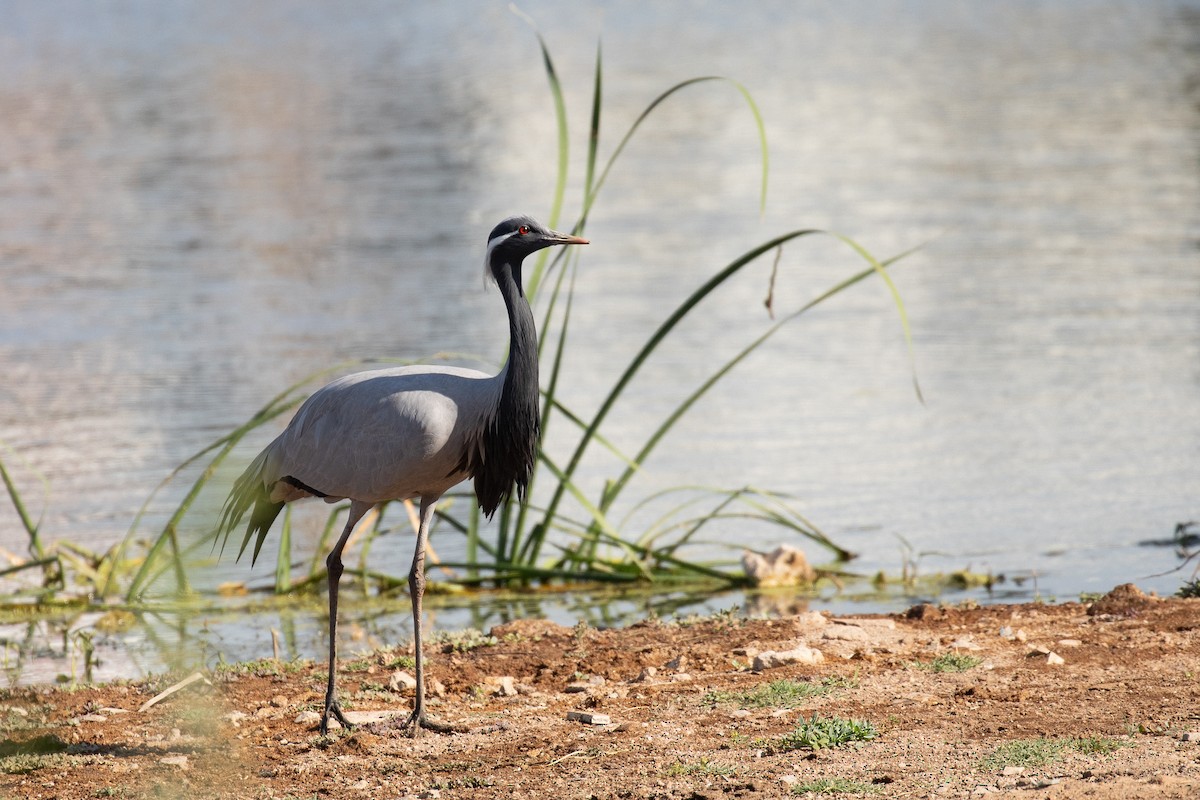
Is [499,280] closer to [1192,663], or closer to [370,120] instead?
[1192,663]

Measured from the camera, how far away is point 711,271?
15.7 meters

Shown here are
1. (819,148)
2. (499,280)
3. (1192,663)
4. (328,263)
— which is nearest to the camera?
(1192,663)

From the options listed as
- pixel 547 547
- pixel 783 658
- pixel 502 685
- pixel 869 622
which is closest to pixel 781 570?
pixel 869 622

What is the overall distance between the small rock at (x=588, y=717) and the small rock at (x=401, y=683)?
35.6 inches

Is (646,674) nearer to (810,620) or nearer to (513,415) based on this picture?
(810,620)

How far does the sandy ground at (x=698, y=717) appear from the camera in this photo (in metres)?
4.65

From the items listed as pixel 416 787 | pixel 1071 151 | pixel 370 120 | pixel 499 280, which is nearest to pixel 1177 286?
pixel 1071 151

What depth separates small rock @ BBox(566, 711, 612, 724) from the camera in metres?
5.47

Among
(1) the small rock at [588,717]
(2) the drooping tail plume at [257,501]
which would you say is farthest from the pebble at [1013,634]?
(2) the drooping tail plume at [257,501]

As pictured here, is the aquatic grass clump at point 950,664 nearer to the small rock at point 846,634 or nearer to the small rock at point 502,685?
the small rock at point 846,634

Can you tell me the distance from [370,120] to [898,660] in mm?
23486

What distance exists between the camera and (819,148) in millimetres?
24203

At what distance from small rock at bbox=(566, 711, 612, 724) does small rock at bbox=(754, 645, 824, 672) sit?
80 centimetres

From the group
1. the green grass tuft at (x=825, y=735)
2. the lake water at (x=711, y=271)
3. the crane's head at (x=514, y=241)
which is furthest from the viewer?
the lake water at (x=711, y=271)
